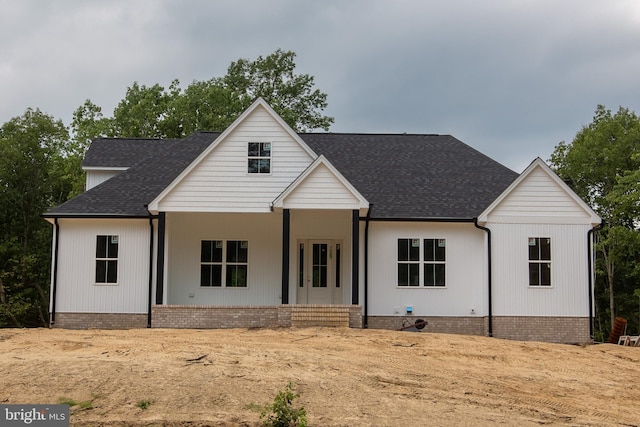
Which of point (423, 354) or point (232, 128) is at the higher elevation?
point (232, 128)

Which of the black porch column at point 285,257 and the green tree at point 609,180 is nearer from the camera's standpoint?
the black porch column at point 285,257

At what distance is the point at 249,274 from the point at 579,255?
389 inches

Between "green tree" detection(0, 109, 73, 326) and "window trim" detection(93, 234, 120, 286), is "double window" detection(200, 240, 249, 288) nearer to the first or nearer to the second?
"window trim" detection(93, 234, 120, 286)

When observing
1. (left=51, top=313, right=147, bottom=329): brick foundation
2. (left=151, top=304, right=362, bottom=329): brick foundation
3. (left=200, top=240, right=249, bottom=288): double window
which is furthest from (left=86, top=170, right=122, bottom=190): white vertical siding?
(left=151, top=304, right=362, bottom=329): brick foundation

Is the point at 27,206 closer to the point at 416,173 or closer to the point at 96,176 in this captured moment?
the point at 96,176

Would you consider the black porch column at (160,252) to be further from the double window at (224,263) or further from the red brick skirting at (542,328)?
the red brick skirting at (542,328)

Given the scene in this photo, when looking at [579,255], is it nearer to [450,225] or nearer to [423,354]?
[450,225]

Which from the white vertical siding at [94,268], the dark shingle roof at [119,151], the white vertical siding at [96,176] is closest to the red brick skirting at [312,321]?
the white vertical siding at [94,268]

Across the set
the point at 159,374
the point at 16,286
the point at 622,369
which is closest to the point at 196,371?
the point at 159,374

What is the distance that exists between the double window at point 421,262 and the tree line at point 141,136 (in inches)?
651

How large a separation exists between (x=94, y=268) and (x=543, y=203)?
1330 cm

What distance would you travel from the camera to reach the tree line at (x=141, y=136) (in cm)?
3903

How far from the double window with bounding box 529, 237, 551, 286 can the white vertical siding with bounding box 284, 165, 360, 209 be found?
5516 mm

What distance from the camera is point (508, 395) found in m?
13.3
